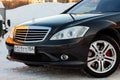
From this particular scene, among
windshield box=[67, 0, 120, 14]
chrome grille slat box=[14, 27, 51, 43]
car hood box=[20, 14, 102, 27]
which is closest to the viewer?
chrome grille slat box=[14, 27, 51, 43]

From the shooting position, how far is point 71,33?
6.80 meters

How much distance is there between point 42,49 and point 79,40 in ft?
1.87

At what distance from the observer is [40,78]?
22.7 ft

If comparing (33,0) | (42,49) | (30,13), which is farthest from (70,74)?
(33,0)

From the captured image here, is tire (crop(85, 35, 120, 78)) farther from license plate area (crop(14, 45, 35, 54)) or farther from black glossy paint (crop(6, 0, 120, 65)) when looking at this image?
license plate area (crop(14, 45, 35, 54))

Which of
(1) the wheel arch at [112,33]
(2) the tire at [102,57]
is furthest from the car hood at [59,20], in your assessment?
(2) the tire at [102,57]

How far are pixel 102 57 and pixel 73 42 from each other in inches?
23.1

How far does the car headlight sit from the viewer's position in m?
6.78

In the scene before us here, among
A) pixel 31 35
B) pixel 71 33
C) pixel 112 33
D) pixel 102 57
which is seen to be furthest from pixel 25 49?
pixel 112 33

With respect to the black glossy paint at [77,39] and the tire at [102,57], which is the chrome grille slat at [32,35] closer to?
the black glossy paint at [77,39]

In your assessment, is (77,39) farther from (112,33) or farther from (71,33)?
(112,33)

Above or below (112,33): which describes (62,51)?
below

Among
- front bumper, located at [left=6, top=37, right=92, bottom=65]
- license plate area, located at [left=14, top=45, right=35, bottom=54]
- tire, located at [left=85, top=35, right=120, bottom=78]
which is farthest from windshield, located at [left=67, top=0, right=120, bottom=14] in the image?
license plate area, located at [left=14, top=45, right=35, bottom=54]

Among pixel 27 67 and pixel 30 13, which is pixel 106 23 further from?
pixel 30 13
